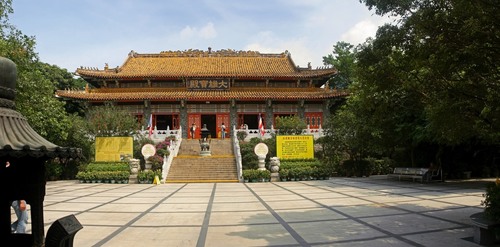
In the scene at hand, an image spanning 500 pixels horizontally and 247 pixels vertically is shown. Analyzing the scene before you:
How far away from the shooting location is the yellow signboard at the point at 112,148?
19.8 meters

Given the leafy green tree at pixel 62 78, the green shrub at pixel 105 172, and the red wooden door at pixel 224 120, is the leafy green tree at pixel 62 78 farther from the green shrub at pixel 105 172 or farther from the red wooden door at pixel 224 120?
the green shrub at pixel 105 172

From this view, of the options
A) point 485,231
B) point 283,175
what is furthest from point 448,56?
point 283,175

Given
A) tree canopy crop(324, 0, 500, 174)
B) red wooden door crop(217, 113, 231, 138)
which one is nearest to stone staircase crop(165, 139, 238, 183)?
red wooden door crop(217, 113, 231, 138)

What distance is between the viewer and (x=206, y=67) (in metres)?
32.1

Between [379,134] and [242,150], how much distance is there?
26.8 ft

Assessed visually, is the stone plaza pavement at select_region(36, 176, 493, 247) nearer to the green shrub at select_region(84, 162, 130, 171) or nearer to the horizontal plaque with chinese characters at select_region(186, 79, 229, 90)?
the green shrub at select_region(84, 162, 130, 171)

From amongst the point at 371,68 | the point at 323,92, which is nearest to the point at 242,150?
the point at 323,92

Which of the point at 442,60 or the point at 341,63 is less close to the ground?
the point at 341,63

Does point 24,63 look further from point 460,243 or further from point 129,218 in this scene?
point 460,243

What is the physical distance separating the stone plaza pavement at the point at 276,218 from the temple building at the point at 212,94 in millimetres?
16055

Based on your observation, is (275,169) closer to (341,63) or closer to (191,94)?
(191,94)

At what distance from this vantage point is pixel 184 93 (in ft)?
92.8

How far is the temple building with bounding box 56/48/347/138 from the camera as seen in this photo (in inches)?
1100

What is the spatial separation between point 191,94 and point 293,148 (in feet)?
36.6
